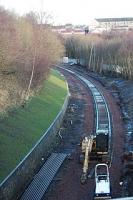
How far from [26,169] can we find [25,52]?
18009 mm

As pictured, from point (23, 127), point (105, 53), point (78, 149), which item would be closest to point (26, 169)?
point (23, 127)

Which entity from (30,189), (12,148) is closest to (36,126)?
(12,148)

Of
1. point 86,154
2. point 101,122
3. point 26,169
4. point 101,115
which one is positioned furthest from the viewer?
point 101,115

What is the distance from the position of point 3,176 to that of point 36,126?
28.9 feet

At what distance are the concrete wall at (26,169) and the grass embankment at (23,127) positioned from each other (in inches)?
12.5

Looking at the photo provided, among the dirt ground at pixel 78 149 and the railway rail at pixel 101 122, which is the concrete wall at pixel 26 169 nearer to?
the dirt ground at pixel 78 149

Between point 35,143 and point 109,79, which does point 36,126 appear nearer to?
point 35,143

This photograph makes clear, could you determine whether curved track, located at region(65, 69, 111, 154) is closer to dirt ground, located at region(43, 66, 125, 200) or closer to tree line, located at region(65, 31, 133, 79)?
dirt ground, located at region(43, 66, 125, 200)

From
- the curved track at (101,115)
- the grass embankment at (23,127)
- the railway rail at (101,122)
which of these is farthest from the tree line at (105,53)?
the grass embankment at (23,127)

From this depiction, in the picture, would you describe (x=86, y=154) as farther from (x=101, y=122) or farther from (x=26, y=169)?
(x=101, y=122)

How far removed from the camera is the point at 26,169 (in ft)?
71.4

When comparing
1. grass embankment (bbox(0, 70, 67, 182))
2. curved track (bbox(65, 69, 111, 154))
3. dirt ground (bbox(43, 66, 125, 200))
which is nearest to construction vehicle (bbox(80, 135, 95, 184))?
dirt ground (bbox(43, 66, 125, 200))

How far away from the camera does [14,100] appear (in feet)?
102

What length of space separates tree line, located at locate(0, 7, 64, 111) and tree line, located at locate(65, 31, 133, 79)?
15.9 meters
